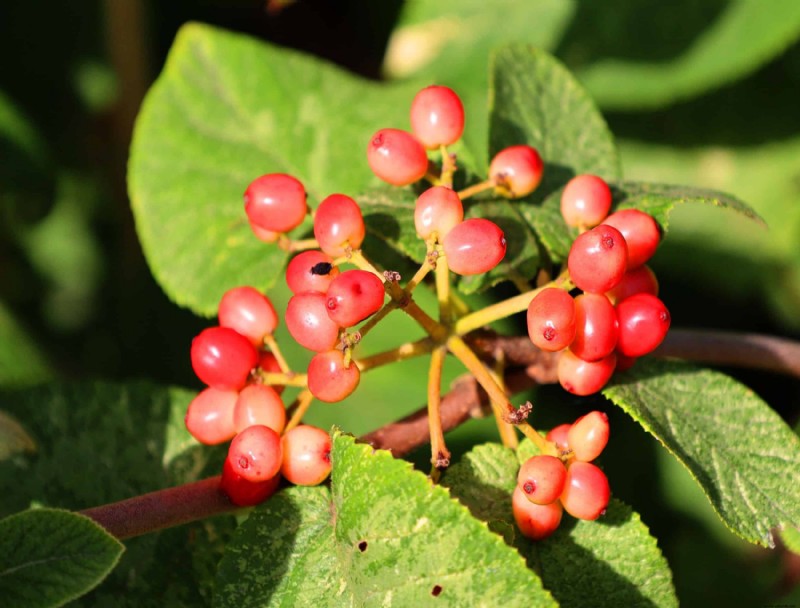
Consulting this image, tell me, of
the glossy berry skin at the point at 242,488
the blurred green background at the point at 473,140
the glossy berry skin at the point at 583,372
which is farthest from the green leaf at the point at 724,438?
the blurred green background at the point at 473,140

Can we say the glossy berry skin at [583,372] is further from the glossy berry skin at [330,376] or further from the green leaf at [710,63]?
the green leaf at [710,63]

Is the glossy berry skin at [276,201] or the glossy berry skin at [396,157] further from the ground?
the glossy berry skin at [396,157]

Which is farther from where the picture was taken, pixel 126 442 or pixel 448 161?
pixel 126 442

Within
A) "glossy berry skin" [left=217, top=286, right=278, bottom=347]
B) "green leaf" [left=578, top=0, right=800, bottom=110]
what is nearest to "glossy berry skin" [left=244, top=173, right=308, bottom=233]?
"glossy berry skin" [left=217, top=286, right=278, bottom=347]

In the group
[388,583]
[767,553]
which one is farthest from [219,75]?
[767,553]

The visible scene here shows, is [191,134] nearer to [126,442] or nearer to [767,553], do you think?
[126,442]
